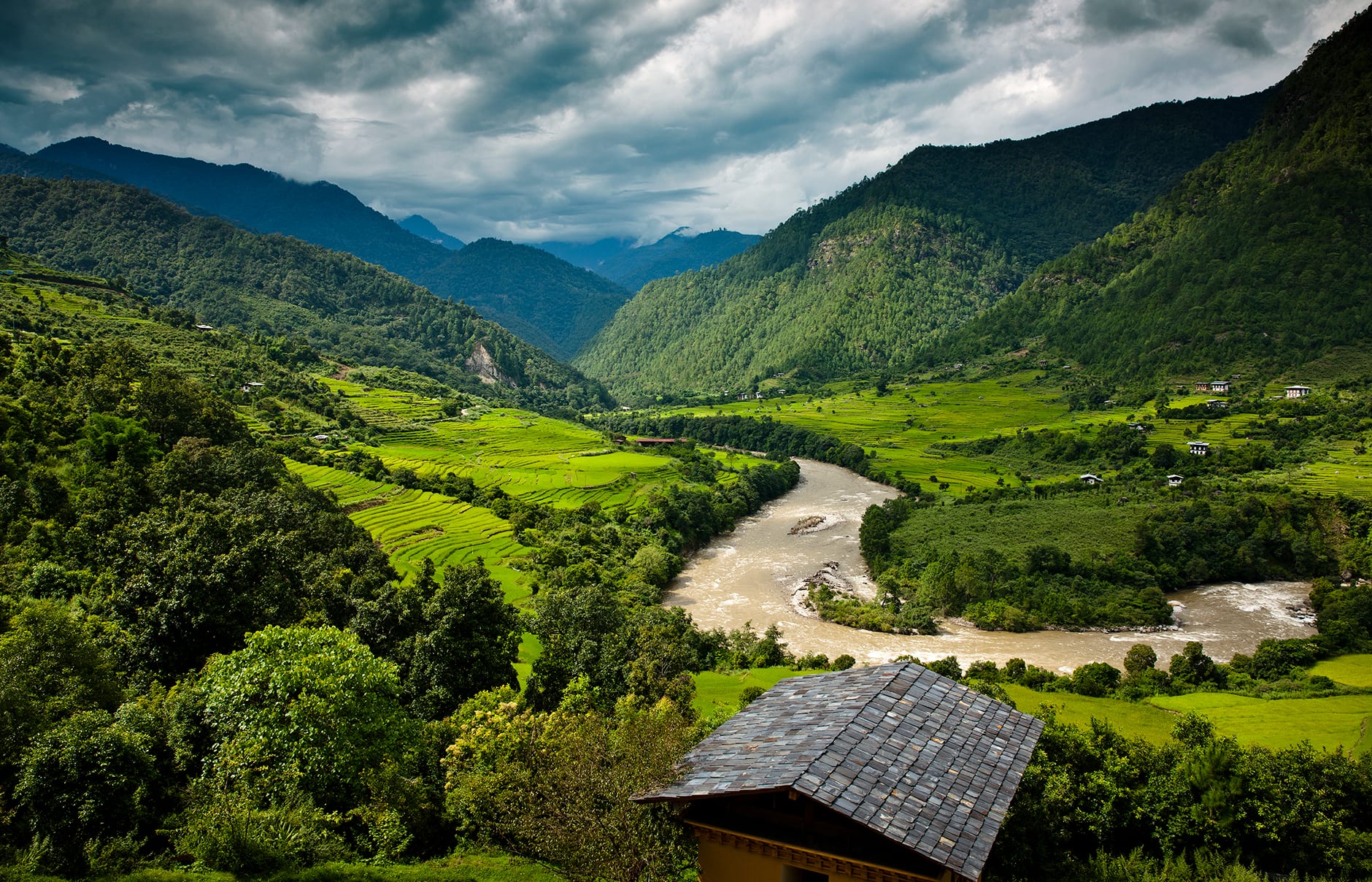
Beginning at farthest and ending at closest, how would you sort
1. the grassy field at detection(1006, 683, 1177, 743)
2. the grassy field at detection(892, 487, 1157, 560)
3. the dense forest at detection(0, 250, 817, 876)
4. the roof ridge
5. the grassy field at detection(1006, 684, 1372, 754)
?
the grassy field at detection(892, 487, 1157, 560) < the grassy field at detection(1006, 683, 1177, 743) < the grassy field at detection(1006, 684, 1372, 754) < the dense forest at detection(0, 250, 817, 876) < the roof ridge

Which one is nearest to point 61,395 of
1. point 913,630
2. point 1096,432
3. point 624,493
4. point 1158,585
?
point 624,493

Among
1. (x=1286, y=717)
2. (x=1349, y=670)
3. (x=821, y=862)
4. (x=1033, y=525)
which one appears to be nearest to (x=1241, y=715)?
(x=1286, y=717)

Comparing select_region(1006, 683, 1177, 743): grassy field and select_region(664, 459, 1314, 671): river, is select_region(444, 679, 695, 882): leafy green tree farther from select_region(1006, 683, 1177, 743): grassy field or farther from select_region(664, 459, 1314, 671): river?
select_region(664, 459, 1314, 671): river

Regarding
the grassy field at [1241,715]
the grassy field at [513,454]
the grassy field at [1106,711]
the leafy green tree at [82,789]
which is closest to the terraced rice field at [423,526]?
the grassy field at [513,454]

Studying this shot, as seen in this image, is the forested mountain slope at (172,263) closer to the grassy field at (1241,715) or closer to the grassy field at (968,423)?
the grassy field at (968,423)

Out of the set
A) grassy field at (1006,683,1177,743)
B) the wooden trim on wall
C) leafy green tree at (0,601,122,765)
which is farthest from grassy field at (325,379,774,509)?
the wooden trim on wall

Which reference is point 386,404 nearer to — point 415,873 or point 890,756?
point 415,873
